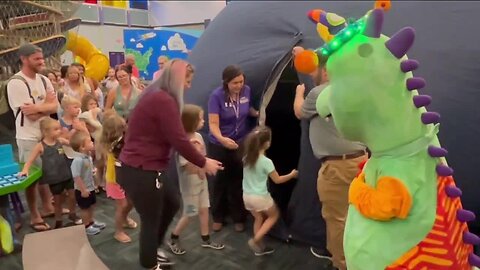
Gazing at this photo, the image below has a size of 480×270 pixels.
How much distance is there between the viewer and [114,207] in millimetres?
4391

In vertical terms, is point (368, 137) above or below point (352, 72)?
below

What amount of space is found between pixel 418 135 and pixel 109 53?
1210 centimetres

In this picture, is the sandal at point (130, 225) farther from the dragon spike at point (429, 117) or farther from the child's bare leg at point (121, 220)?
the dragon spike at point (429, 117)

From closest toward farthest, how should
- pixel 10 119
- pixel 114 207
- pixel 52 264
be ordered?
pixel 52 264 → pixel 114 207 → pixel 10 119

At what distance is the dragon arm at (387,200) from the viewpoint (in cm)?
148

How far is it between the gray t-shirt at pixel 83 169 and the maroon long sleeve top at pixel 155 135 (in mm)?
1084

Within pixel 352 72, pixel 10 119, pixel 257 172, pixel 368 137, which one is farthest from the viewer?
pixel 10 119

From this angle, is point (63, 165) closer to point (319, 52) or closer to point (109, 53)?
point (319, 52)

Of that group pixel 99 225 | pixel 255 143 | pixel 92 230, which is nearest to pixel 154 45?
pixel 99 225

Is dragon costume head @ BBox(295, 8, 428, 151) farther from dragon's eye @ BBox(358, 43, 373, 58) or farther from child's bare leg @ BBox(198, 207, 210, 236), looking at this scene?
child's bare leg @ BBox(198, 207, 210, 236)

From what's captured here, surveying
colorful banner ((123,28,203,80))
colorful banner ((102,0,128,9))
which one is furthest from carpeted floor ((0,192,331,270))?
colorful banner ((102,0,128,9))

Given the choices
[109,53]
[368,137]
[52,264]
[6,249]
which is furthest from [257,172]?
[109,53]

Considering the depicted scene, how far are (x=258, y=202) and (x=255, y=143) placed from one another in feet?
1.35

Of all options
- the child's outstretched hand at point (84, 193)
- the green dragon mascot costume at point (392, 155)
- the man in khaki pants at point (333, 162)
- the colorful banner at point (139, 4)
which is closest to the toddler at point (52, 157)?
the child's outstretched hand at point (84, 193)
